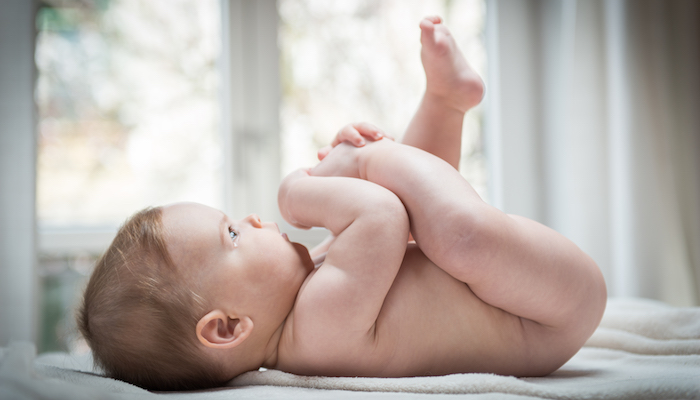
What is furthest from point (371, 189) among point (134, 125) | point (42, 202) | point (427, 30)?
point (42, 202)

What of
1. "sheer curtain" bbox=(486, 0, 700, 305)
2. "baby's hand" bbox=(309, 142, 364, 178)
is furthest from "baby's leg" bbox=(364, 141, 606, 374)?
"sheer curtain" bbox=(486, 0, 700, 305)

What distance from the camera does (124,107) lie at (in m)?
1.88

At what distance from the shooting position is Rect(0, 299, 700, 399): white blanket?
21.1 inches

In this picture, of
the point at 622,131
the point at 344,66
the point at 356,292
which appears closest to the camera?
the point at 356,292

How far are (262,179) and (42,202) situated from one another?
81cm

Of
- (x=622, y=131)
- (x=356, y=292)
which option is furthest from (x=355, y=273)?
A: (x=622, y=131)

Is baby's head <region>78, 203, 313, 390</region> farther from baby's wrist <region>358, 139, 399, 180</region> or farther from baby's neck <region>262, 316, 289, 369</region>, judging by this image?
baby's wrist <region>358, 139, 399, 180</region>

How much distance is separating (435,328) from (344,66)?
1458 mm

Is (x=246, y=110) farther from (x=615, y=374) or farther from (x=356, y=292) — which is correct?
(x=615, y=374)

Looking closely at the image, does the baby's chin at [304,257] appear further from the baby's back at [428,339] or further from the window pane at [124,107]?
the window pane at [124,107]

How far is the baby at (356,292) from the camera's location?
2.28ft

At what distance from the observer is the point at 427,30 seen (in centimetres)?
91

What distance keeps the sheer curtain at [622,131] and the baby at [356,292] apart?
813 mm

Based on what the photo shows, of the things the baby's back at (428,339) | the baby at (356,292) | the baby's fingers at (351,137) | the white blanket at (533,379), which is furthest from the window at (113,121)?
the baby's back at (428,339)
